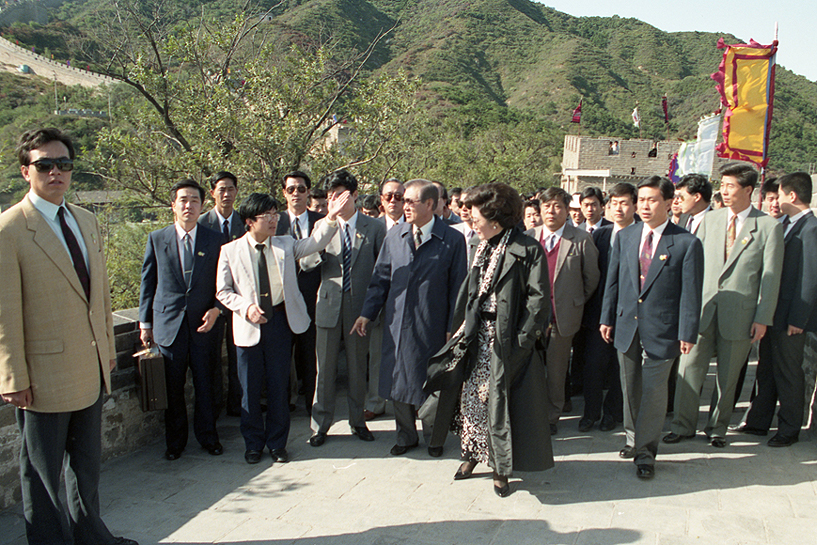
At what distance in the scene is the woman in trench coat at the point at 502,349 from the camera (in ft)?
11.2

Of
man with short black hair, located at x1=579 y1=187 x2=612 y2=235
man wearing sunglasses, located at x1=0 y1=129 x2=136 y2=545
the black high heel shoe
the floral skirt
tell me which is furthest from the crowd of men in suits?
man with short black hair, located at x1=579 y1=187 x2=612 y2=235

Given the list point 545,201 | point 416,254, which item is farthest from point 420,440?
point 545,201

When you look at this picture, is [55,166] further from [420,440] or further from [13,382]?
[420,440]

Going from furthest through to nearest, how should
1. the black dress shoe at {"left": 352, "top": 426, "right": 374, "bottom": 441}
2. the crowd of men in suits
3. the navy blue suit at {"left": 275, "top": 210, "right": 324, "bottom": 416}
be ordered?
the navy blue suit at {"left": 275, "top": 210, "right": 324, "bottom": 416} < the black dress shoe at {"left": 352, "top": 426, "right": 374, "bottom": 441} < the crowd of men in suits

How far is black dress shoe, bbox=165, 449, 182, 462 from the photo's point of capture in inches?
163

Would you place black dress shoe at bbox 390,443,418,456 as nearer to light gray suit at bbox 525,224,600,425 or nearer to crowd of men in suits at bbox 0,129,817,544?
crowd of men in suits at bbox 0,129,817,544

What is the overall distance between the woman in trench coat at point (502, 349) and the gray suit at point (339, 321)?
3.30 feet

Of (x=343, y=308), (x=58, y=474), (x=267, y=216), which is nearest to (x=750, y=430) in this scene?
(x=343, y=308)

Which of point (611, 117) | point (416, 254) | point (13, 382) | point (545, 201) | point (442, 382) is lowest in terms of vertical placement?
point (442, 382)

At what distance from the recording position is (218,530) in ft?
10.3

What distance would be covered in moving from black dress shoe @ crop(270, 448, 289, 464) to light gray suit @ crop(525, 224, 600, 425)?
2.05 metres

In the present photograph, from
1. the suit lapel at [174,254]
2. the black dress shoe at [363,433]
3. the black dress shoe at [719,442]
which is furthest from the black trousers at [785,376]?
the suit lapel at [174,254]

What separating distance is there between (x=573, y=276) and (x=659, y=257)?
3.01 feet

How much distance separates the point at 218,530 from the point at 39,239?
175 centimetres
